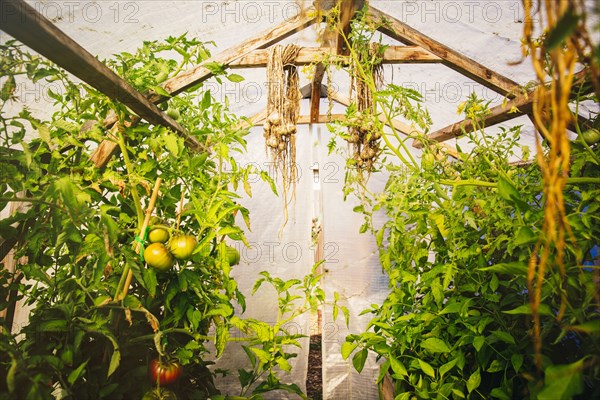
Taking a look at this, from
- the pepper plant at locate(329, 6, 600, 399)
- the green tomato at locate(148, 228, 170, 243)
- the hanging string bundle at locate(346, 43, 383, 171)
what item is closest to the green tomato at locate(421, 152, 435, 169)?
the pepper plant at locate(329, 6, 600, 399)

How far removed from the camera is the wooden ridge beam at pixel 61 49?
0.69m

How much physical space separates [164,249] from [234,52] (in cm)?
106

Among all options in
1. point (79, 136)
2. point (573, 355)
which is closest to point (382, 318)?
point (573, 355)

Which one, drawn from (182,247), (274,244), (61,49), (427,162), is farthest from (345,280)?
(61,49)

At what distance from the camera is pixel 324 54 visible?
1694 millimetres

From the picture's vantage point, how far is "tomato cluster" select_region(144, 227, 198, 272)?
931 millimetres

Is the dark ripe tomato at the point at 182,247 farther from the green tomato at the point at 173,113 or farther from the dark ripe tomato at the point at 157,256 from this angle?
the green tomato at the point at 173,113

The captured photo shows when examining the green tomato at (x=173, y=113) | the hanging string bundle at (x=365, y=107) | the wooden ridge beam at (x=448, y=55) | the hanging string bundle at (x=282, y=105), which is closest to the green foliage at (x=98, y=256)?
the green tomato at (x=173, y=113)

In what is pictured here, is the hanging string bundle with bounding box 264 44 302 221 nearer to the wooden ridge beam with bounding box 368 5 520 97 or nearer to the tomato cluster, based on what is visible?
the wooden ridge beam with bounding box 368 5 520 97

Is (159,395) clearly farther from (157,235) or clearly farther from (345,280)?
(345,280)

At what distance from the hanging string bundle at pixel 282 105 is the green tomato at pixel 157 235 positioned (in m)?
0.71

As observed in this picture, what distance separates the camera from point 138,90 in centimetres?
129

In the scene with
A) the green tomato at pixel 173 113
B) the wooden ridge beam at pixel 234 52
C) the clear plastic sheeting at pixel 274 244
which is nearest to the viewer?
the wooden ridge beam at pixel 234 52

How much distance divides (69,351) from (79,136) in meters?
0.64
